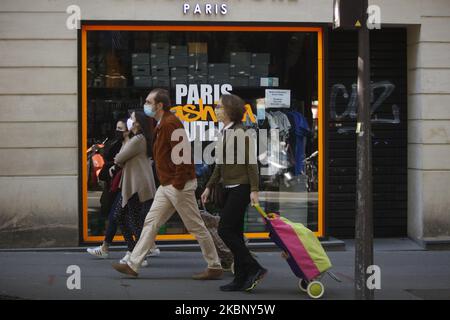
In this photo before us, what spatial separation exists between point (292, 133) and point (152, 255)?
277cm

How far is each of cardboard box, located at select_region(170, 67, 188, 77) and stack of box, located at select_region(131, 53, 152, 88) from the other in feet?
1.08

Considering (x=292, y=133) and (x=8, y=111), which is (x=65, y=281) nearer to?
(x=8, y=111)

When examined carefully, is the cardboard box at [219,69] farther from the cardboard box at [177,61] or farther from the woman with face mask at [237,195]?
the woman with face mask at [237,195]

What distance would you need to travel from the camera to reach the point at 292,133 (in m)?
12.1

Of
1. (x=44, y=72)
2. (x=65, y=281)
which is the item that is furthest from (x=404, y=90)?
(x=65, y=281)

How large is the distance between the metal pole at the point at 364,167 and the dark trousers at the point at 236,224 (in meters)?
1.33

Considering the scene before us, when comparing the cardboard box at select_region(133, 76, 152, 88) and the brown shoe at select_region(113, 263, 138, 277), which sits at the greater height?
the cardboard box at select_region(133, 76, 152, 88)

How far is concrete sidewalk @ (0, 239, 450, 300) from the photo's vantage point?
8547 mm

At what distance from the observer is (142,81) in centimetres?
1173

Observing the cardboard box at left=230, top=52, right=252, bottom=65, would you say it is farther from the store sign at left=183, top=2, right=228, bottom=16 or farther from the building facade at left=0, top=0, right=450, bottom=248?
the store sign at left=183, top=2, right=228, bottom=16

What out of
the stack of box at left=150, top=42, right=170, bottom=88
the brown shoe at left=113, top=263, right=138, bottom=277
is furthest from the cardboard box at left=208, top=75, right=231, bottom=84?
the brown shoe at left=113, top=263, right=138, bottom=277

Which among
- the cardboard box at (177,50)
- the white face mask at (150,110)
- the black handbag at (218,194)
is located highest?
the cardboard box at (177,50)

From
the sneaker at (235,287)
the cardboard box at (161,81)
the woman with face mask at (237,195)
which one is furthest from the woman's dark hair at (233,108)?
the cardboard box at (161,81)

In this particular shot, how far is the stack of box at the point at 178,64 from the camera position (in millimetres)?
11789
